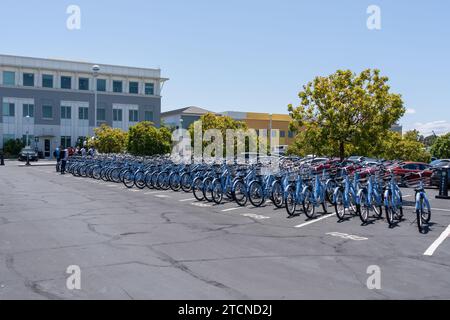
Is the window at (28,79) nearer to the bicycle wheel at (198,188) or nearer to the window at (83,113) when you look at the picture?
the window at (83,113)

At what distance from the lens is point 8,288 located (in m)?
5.91

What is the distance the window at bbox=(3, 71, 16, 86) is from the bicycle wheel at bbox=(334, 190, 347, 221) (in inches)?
2255

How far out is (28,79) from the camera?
203 ft

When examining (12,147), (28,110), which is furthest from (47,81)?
(12,147)

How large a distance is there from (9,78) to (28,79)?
2189 millimetres

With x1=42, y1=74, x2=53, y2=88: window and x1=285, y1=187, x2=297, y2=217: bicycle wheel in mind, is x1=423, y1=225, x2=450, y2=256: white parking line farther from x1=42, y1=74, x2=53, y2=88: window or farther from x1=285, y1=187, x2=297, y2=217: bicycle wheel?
x1=42, y1=74, x2=53, y2=88: window

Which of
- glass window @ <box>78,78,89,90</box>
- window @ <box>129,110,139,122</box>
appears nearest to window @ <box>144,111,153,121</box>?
window @ <box>129,110,139,122</box>

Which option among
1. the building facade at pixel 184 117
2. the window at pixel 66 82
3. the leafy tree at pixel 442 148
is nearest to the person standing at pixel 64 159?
the window at pixel 66 82

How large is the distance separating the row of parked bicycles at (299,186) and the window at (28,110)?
4582 cm

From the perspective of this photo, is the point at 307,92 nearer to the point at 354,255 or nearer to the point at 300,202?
the point at 300,202

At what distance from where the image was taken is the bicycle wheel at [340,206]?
11781 mm
